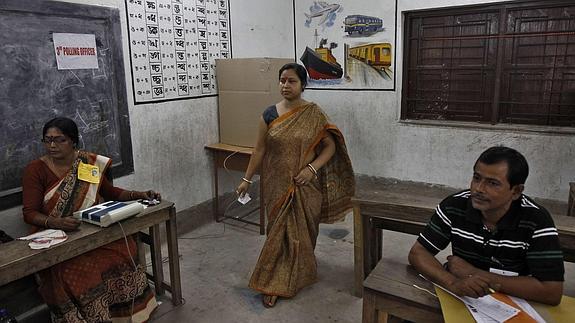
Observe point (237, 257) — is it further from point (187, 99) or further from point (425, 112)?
point (425, 112)

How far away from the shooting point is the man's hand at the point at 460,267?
4.41 feet

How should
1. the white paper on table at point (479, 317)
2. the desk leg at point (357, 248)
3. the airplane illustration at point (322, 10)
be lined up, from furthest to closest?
the airplane illustration at point (322, 10), the desk leg at point (357, 248), the white paper on table at point (479, 317)

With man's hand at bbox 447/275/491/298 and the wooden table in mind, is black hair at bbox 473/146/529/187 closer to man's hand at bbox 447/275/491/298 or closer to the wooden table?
man's hand at bbox 447/275/491/298

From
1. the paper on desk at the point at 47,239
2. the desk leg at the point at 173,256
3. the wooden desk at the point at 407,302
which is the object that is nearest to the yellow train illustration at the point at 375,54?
the desk leg at the point at 173,256

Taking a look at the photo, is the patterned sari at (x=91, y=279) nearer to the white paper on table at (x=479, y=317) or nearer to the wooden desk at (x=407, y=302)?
the wooden desk at (x=407, y=302)

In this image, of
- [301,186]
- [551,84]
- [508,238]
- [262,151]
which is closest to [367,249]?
[301,186]

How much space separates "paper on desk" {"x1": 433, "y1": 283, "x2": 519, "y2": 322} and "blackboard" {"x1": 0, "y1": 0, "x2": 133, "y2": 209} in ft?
7.33

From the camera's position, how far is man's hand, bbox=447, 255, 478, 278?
4.41ft

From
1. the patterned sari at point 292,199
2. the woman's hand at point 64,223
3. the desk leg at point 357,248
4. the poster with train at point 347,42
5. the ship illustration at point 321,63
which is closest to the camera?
the woman's hand at point 64,223

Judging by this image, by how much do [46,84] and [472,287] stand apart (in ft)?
7.58

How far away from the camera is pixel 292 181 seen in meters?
2.39

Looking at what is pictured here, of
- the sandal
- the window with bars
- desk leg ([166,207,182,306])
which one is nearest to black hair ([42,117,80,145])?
desk leg ([166,207,182,306])

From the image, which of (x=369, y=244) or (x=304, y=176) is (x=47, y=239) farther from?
(x=369, y=244)

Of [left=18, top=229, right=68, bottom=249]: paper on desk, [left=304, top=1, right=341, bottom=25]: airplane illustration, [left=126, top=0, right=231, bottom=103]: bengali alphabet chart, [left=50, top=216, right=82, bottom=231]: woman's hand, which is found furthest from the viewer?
[left=304, top=1, right=341, bottom=25]: airplane illustration
